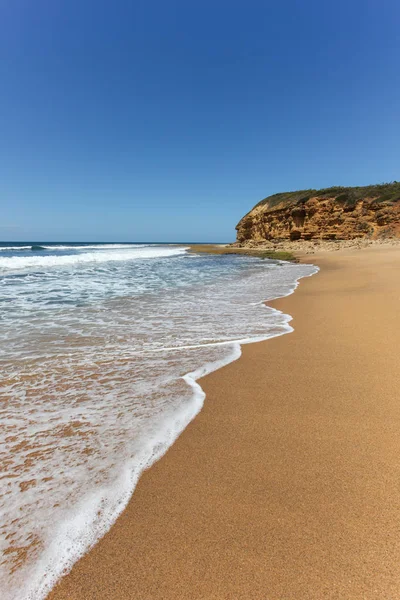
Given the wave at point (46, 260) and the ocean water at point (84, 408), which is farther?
the wave at point (46, 260)

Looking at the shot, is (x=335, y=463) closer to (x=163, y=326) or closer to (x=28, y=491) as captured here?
(x=28, y=491)

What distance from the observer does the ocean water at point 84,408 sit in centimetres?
154

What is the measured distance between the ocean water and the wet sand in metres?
0.15

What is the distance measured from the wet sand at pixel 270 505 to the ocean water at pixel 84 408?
15 centimetres

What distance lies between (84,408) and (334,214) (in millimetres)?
35669

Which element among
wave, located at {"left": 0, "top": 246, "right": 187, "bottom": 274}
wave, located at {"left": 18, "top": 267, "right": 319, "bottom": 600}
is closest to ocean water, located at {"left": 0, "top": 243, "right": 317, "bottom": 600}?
Answer: wave, located at {"left": 18, "top": 267, "right": 319, "bottom": 600}

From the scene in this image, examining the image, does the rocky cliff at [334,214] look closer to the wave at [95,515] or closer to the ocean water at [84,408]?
the ocean water at [84,408]

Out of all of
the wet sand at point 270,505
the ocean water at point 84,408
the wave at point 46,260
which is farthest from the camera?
the wave at point 46,260

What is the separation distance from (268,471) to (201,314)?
174 inches

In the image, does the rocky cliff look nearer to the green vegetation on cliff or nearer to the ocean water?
the green vegetation on cliff

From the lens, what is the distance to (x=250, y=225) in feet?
159

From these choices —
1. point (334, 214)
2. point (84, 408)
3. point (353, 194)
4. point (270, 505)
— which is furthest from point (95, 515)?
point (353, 194)

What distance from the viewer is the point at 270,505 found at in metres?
1.64

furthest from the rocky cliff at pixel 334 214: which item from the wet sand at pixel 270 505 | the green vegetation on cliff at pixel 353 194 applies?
the wet sand at pixel 270 505
